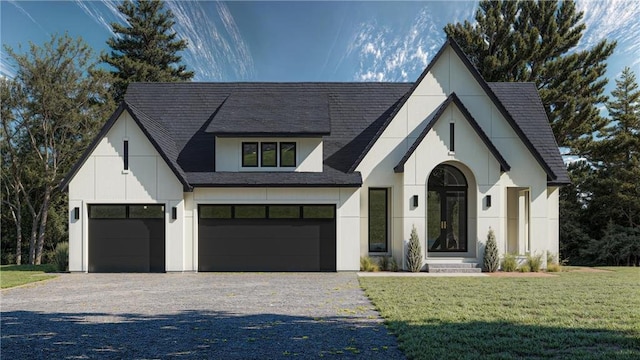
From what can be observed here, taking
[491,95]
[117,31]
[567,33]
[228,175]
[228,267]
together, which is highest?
[117,31]

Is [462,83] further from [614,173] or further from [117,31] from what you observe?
[117,31]

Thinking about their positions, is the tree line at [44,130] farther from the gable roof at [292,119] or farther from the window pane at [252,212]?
the window pane at [252,212]

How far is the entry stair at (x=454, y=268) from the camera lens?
55.4ft

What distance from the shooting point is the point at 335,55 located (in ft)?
128

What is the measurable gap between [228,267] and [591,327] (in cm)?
1259

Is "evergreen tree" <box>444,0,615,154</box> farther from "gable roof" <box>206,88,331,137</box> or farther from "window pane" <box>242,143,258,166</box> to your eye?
"window pane" <box>242,143,258,166</box>

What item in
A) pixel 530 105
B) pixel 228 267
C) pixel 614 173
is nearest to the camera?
pixel 228 267

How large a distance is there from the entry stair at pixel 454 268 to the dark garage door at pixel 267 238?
362cm

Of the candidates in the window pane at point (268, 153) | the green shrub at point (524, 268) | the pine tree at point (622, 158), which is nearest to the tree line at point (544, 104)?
the pine tree at point (622, 158)

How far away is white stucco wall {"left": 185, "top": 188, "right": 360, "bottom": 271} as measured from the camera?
1747 centimetres

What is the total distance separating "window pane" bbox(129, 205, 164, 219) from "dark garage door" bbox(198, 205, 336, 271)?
1472mm

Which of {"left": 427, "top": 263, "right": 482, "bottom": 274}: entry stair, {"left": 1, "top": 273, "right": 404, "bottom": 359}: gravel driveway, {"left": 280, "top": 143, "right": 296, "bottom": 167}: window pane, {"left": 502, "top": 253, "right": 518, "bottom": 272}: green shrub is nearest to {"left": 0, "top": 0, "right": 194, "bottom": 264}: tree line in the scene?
{"left": 280, "top": 143, "right": 296, "bottom": 167}: window pane

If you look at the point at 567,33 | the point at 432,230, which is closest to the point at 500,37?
the point at 567,33

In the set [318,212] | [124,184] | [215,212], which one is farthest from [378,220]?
[124,184]
